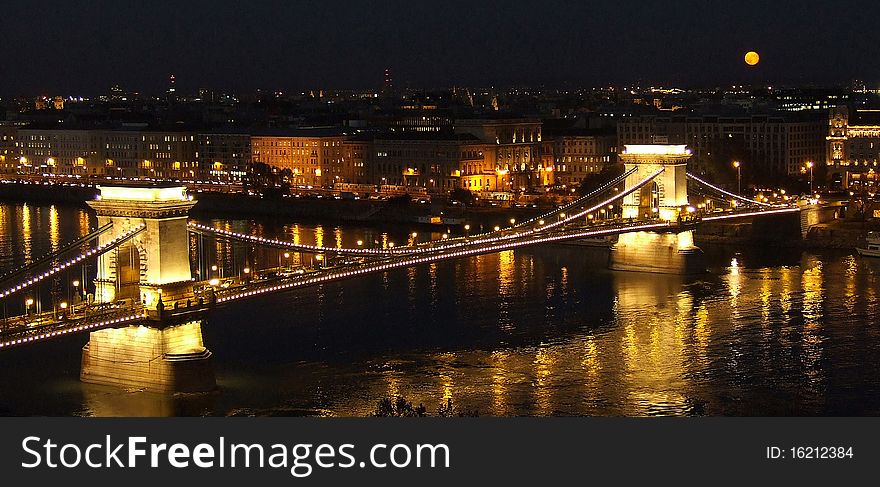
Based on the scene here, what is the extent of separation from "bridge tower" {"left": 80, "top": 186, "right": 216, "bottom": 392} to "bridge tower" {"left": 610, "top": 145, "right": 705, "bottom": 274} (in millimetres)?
10914

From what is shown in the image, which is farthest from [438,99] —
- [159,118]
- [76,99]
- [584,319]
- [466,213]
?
[584,319]

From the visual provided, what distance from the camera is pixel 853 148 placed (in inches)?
1556

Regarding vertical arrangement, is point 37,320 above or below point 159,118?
below

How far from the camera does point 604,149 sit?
42781 millimetres

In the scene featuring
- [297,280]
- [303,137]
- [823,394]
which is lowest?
[823,394]

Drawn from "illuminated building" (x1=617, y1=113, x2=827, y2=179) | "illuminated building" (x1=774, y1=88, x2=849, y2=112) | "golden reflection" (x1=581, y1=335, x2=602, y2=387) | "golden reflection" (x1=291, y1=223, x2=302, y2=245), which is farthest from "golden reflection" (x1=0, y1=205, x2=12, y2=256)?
"illuminated building" (x1=774, y1=88, x2=849, y2=112)

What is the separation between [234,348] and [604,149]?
26699 millimetres

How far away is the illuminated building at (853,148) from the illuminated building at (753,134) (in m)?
0.45

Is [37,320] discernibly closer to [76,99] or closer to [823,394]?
[823,394]

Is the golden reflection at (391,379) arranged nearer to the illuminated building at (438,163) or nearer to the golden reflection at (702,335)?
the golden reflection at (702,335)

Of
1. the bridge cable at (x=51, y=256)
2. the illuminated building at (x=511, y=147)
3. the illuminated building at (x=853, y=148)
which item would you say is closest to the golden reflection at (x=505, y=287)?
the bridge cable at (x=51, y=256)

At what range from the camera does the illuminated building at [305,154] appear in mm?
44656

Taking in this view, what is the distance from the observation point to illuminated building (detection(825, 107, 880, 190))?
38906 millimetres

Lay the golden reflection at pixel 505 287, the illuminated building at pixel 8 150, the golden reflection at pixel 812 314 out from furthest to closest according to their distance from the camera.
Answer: the illuminated building at pixel 8 150 < the golden reflection at pixel 505 287 < the golden reflection at pixel 812 314
